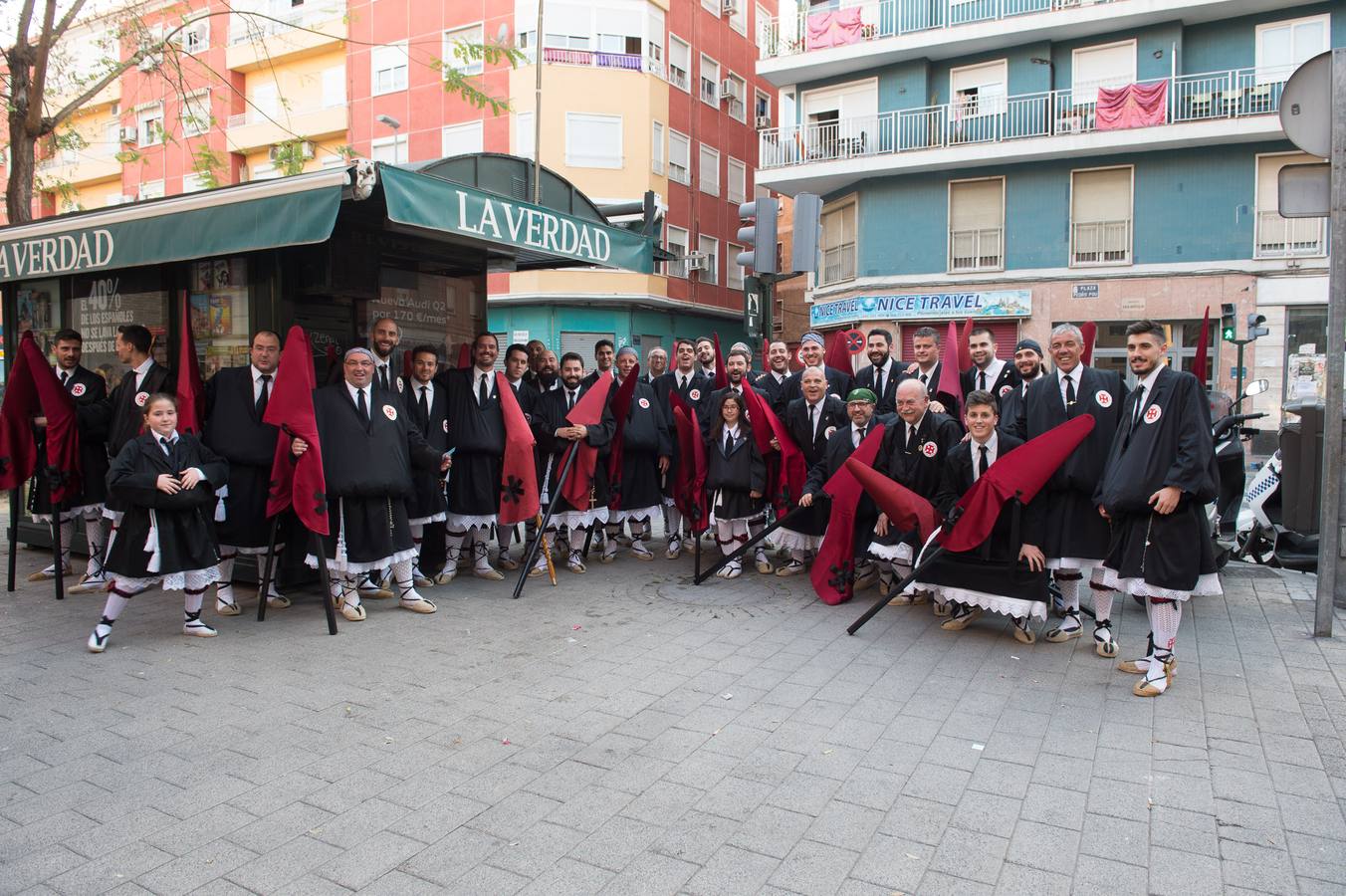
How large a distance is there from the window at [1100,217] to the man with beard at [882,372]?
55.4 feet

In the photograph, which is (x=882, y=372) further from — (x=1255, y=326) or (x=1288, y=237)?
(x=1288, y=237)

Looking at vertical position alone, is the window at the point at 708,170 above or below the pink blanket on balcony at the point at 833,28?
below

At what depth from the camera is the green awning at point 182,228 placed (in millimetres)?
5625

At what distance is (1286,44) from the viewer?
A: 2091 centimetres

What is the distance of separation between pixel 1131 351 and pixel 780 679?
282 centimetres

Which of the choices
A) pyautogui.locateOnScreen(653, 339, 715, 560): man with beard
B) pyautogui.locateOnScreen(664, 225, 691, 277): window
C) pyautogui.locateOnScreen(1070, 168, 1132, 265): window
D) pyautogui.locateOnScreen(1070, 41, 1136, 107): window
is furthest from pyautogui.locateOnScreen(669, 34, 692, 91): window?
pyautogui.locateOnScreen(653, 339, 715, 560): man with beard

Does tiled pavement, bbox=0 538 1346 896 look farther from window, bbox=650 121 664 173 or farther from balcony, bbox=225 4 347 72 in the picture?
balcony, bbox=225 4 347 72

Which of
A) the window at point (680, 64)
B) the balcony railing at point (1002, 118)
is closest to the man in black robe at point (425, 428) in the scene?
the balcony railing at point (1002, 118)

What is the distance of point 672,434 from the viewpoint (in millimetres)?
8812

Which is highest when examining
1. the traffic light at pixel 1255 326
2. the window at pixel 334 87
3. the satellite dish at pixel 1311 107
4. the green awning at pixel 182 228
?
the window at pixel 334 87

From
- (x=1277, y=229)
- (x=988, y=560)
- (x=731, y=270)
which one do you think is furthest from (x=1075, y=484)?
(x=731, y=270)

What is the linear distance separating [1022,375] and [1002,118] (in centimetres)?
1916

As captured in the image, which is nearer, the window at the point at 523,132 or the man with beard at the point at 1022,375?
the man with beard at the point at 1022,375

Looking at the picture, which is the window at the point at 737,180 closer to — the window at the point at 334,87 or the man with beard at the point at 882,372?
the window at the point at 334,87
